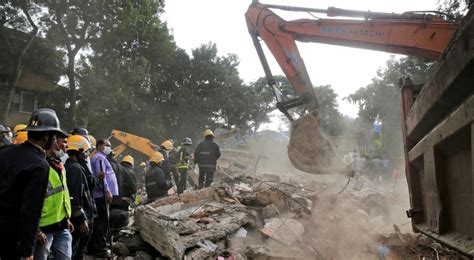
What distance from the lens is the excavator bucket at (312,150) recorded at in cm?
597

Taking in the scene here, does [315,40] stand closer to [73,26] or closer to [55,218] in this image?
[55,218]

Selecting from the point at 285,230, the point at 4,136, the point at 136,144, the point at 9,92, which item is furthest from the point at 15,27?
the point at 285,230

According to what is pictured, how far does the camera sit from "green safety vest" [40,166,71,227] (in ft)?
10.2

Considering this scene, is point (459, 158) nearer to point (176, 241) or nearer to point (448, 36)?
point (448, 36)

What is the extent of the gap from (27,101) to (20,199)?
20.6 m

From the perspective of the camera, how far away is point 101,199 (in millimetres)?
5492

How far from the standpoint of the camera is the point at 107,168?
18.8 ft

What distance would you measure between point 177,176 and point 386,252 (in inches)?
268

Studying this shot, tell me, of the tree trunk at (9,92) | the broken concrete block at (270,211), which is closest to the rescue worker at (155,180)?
the broken concrete block at (270,211)

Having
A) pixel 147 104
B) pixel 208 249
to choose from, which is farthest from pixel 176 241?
pixel 147 104

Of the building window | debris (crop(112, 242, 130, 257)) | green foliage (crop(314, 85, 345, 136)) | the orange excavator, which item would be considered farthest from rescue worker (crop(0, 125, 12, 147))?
green foliage (crop(314, 85, 345, 136))

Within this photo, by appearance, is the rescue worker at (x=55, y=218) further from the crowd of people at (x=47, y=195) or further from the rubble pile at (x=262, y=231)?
the rubble pile at (x=262, y=231)

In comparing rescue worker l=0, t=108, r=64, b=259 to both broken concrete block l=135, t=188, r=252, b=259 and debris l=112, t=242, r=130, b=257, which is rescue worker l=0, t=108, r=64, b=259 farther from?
debris l=112, t=242, r=130, b=257

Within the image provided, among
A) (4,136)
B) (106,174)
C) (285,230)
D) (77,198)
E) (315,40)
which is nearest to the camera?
(77,198)
